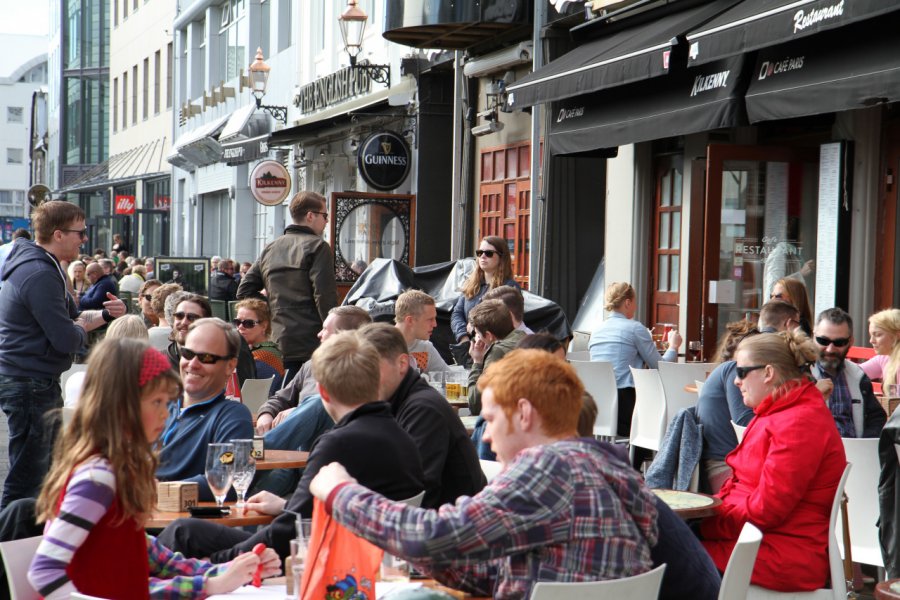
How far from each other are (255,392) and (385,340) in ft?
11.1

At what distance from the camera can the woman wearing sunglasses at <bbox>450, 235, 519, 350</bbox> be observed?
10.7 m

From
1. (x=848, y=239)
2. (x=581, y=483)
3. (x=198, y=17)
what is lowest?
(x=581, y=483)

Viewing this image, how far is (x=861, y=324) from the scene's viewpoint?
10586 mm

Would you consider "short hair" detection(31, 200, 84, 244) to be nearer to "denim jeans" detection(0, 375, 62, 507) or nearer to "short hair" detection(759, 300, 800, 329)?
"denim jeans" detection(0, 375, 62, 507)

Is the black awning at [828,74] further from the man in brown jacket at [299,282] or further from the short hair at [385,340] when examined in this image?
the short hair at [385,340]

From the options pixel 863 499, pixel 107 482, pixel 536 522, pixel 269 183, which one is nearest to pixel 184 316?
pixel 863 499

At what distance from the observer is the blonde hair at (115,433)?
339cm

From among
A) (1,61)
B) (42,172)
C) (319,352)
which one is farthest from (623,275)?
(1,61)

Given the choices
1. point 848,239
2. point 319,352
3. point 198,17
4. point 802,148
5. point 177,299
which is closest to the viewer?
point 319,352

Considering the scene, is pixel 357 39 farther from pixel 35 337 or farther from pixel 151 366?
pixel 151 366

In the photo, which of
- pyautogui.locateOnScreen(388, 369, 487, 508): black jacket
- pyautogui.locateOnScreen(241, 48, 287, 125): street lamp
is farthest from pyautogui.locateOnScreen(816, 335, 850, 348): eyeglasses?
pyautogui.locateOnScreen(241, 48, 287, 125): street lamp

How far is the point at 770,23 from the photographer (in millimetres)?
8992

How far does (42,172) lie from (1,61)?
141 ft

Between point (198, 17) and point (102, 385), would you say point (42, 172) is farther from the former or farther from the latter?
point (102, 385)
